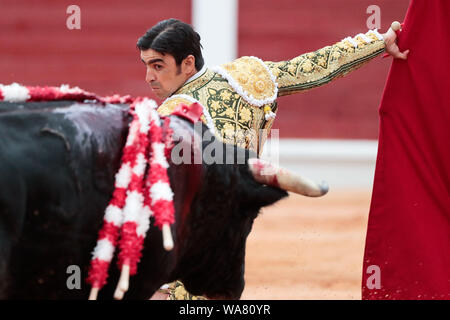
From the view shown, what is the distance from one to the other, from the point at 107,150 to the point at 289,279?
3.09 meters

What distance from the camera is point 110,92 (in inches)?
348

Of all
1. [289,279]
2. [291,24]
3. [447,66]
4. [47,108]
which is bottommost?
[289,279]

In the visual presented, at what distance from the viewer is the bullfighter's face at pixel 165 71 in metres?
3.09

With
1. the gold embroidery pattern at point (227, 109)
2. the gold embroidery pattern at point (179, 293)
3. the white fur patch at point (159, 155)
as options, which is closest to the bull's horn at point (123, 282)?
the white fur patch at point (159, 155)

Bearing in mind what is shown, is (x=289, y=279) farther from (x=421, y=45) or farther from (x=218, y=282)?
(x=218, y=282)

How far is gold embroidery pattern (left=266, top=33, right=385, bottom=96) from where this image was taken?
3322 mm

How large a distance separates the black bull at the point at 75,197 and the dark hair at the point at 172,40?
74cm

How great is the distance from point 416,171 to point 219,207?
142 cm

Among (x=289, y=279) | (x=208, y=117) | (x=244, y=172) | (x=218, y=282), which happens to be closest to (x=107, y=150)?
(x=244, y=172)

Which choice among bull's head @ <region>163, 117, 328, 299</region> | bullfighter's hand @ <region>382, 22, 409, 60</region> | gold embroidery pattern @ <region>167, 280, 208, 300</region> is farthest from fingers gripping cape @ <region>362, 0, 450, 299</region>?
bull's head @ <region>163, 117, 328, 299</region>

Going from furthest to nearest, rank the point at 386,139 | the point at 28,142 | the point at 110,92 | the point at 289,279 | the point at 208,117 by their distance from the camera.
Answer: the point at 110,92, the point at 289,279, the point at 386,139, the point at 208,117, the point at 28,142

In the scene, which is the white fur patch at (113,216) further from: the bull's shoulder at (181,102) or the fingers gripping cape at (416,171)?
the fingers gripping cape at (416,171)

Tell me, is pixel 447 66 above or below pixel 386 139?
above

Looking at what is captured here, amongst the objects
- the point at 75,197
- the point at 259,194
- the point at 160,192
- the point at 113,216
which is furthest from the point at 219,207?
the point at 75,197
